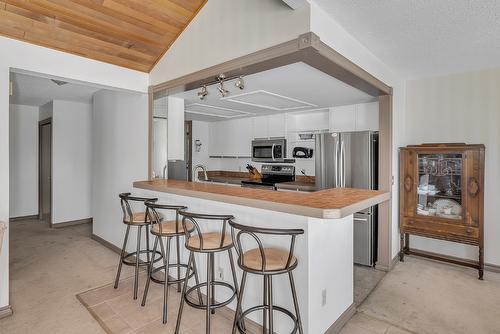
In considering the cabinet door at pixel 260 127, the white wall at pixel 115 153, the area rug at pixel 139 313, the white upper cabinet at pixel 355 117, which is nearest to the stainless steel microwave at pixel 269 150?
the cabinet door at pixel 260 127

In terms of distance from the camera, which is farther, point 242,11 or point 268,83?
point 268,83

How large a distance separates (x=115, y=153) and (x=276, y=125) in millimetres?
2780

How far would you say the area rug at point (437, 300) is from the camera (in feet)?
7.97

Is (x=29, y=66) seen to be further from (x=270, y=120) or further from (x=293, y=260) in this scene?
(x=270, y=120)

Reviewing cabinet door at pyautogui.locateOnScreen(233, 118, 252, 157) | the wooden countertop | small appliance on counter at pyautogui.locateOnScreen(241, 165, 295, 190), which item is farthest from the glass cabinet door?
cabinet door at pyautogui.locateOnScreen(233, 118, 252, 157)

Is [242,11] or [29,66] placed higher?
[242,11]

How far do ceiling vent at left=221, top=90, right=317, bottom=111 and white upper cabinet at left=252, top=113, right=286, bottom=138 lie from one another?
438 millimetres

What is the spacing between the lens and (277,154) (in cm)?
531

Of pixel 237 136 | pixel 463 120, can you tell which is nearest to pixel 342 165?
pixel 463 120

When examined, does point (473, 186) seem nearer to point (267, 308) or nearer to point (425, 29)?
point (425, 29)

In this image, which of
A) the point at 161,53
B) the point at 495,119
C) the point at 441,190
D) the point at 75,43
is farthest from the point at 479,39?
the point at 75,43

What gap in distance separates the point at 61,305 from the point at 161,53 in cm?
285

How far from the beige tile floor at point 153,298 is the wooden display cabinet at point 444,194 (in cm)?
41

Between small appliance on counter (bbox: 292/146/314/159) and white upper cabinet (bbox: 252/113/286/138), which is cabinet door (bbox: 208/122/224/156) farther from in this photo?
small appliance on counter (bbox: 292/146/314/159)
